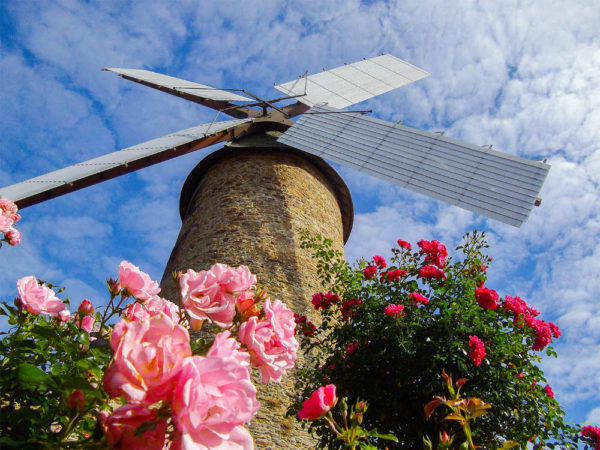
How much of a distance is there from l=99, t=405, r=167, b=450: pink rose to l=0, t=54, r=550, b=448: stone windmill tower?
3609 millimetres

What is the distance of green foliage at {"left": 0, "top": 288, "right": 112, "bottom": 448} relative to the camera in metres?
1.00

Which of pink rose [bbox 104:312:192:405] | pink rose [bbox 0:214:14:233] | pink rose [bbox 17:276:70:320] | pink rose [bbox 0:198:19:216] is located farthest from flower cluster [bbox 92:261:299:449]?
pink rose [bbox 0:198:19:216]

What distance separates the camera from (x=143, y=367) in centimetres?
85

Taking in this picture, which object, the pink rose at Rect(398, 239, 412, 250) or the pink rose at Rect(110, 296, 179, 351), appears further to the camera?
the pink rose at Rect(398, 239, 412, 250)

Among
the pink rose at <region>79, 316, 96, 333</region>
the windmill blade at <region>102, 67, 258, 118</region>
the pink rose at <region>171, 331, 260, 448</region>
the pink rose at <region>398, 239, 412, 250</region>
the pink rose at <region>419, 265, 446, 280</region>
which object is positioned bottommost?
the pink rose at <region>171, 331, 260, 448</region>

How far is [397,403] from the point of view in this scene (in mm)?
3223

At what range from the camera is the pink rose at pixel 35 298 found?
1654mm

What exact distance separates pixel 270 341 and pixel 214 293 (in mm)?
207

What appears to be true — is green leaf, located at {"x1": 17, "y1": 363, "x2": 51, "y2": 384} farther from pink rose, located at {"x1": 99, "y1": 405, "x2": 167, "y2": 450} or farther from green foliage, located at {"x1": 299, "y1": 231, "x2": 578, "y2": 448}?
green foliage, located at {"x1": 299, "y1": 231, "x2": 578, "y2": 448}

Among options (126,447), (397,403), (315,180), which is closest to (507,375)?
(397,403)

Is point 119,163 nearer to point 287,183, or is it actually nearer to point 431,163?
point 287,183

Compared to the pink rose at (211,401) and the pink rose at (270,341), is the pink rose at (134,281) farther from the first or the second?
the pink rose at (211,401)

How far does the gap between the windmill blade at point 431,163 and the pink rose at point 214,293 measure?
13.5 feet

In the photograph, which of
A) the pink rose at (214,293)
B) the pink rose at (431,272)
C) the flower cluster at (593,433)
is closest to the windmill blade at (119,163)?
the pink rose at (431,272)
